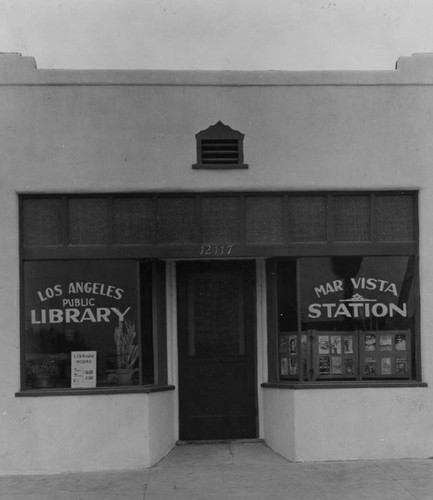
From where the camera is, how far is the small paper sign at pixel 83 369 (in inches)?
374

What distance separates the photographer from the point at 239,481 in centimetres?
866

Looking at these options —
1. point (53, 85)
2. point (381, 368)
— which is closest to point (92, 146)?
point (53, 85)

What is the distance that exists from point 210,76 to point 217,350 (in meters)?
3.31

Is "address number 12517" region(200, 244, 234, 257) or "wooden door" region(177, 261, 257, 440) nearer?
"address number 12517" region(200, 244, 234, 257)

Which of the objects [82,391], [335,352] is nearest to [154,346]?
[82,391]

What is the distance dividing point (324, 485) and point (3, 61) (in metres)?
5.79

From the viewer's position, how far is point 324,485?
8477mm

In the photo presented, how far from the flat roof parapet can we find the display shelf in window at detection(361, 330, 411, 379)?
9.65 feet

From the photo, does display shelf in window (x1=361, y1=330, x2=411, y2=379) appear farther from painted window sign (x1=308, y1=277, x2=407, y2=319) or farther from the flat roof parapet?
the flat roof parapet

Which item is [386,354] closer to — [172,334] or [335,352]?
[335,352]

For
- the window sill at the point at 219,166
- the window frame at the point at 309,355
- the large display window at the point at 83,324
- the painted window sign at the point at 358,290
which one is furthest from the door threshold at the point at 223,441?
the window sill at the point at 219,166

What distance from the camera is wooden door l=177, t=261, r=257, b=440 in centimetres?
1024

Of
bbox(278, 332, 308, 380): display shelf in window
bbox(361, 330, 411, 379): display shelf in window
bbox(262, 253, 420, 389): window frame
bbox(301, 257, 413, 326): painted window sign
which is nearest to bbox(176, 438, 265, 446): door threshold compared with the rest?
bbox(262, 253, 420, 389): window frame

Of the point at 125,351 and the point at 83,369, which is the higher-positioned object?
the point at 125,351
